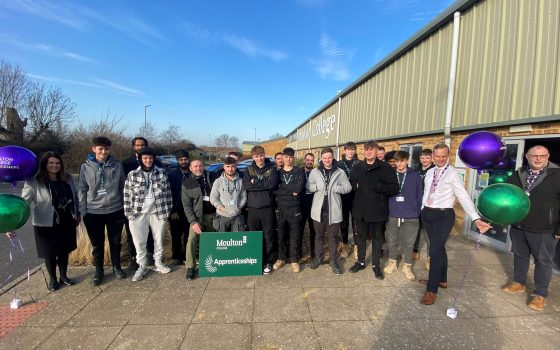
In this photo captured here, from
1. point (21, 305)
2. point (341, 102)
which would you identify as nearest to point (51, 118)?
point (341, 102)

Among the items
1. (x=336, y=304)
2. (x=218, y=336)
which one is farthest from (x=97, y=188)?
(x=336, y=304)

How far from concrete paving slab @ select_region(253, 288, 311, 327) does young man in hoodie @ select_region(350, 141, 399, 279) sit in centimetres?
140

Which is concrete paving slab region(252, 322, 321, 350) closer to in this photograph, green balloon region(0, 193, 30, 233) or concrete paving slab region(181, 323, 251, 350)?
concrete paving slab region(181, 323, 251, 350)

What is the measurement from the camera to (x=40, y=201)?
365 cm

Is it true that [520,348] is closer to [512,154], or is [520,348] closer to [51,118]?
[512,154]

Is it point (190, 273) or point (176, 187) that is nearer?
point (190, 273)

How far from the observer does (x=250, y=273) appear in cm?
430

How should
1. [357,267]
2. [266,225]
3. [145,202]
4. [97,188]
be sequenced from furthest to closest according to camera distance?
[357,267] → [266,225] → [145,202] → [97,188]

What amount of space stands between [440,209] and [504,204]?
2.44 feet

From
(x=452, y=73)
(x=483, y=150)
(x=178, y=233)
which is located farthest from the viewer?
(x=452, y=73)

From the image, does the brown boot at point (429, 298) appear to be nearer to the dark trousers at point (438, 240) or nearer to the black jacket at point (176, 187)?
the dark trousers at point (438, 240)

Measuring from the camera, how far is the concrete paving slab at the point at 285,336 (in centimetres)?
277

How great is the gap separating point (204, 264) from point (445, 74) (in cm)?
707

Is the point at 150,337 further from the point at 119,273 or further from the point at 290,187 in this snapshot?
the point at 290,187
